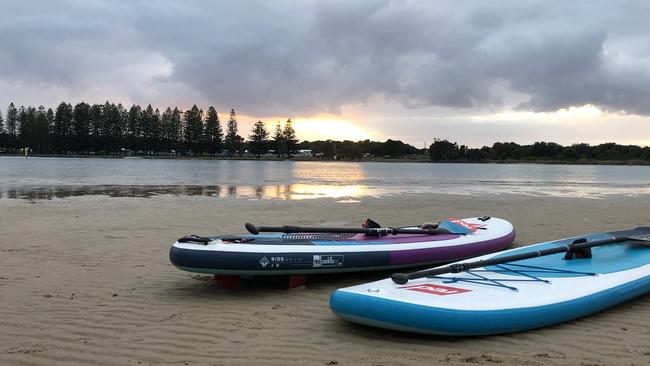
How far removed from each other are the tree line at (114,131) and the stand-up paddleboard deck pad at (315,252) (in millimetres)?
128689

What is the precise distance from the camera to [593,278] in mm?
5246

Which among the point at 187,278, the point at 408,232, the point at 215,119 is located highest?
the point at 215,119

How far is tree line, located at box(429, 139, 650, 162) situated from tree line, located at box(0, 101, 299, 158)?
57811mm

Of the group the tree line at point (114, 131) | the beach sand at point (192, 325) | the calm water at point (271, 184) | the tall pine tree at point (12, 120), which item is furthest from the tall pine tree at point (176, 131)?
the beach sand at point (192, 325)

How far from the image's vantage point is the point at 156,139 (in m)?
130

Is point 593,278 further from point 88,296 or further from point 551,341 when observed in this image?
point 88,296

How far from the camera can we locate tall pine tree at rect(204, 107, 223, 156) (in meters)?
132

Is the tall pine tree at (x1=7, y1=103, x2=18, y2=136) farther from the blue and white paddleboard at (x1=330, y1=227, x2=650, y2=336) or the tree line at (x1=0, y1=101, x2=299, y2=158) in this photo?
the blue and white paddleboard at (x1=330, y1=227, x2=650, y2=336)

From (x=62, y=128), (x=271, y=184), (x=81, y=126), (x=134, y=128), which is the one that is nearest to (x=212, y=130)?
(x=134, y=128)

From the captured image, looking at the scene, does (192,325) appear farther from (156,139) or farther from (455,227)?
(156,139)

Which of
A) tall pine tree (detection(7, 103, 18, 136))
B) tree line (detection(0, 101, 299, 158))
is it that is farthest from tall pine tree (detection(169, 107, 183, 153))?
tall pine tree (detection(7, 103, 18, 136))

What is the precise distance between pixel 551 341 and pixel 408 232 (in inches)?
116

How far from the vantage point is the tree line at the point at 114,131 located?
403ft

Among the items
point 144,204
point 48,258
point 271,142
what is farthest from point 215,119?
point 48,258
